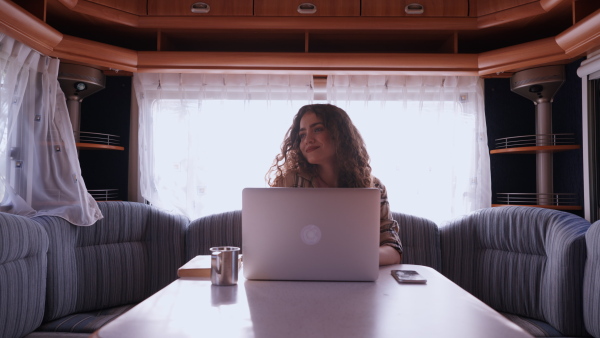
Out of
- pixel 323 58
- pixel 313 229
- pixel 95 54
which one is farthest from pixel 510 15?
pixel 95 54

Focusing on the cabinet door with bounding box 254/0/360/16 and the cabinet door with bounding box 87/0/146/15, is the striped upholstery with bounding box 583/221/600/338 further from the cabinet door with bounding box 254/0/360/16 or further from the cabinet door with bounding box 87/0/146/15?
the cabinet door with bounding box 87/0/146/15

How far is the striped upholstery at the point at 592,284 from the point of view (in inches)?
70.7

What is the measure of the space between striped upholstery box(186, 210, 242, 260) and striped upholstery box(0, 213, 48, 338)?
751 mm

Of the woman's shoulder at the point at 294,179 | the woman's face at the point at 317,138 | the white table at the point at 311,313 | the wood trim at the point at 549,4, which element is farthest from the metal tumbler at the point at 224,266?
the wood trim at the point at 549,4

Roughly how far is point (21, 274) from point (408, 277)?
148cm

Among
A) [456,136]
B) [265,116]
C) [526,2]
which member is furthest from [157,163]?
[526,2]

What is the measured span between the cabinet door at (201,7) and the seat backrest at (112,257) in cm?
108

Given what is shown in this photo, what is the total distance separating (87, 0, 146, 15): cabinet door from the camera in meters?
2.39

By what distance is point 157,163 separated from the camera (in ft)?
9.20

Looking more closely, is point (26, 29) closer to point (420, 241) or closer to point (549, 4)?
point (420, 241)

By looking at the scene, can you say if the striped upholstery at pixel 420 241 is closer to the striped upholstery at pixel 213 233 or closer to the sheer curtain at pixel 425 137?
the sheer curtain at pixel 425 137

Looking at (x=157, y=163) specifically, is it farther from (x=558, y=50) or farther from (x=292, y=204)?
(x=558, y=50)

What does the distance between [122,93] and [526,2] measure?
240 centimetres

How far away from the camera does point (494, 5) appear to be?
8.00ft
